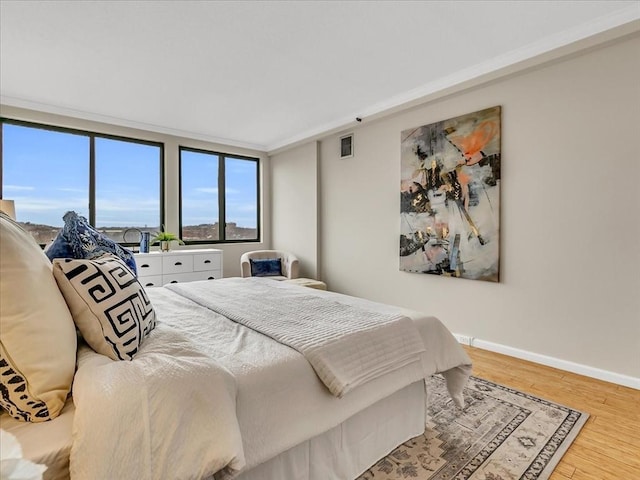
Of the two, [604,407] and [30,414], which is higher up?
[30,414]

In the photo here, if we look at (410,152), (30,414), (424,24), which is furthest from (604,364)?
(30,414)

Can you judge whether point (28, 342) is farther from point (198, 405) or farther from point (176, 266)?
point (176, 266)

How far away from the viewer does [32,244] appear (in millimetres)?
1086

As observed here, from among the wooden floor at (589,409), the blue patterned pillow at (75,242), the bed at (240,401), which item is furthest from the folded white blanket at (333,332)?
the wooden floor at (589,409)

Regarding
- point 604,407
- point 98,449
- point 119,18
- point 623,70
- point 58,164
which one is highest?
point 119,18

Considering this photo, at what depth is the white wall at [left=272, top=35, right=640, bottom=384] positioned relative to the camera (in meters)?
2.43

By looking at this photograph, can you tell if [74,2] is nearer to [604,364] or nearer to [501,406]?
[501,406]

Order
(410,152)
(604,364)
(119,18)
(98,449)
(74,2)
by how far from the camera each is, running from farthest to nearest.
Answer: (410,152) → (604,364) → (119,18) → (74,2) → (98,449)

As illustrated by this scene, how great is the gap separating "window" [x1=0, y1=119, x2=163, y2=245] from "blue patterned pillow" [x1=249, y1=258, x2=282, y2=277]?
1.51 m

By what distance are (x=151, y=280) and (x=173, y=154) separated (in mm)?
1852

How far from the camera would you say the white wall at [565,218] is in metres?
2.43

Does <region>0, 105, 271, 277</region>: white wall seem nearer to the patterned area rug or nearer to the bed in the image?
the bed

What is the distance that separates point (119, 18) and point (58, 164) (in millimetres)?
2664

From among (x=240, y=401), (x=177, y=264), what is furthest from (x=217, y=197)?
(x=240, y=401)
